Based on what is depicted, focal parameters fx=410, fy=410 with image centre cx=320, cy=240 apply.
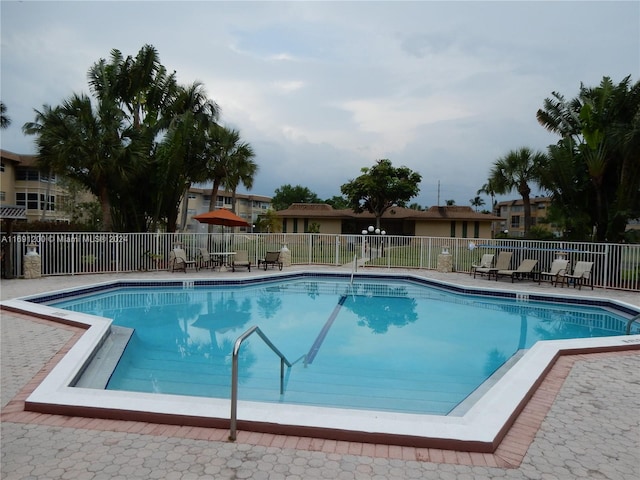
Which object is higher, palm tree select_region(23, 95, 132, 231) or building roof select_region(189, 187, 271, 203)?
building roof select_region(189, 187, 271, 203)

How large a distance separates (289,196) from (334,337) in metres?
62.5

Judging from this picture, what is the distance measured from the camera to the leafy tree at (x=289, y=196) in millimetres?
69875

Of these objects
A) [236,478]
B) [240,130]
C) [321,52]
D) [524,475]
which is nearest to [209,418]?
[236,478]

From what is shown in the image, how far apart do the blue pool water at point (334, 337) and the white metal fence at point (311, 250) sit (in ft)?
10.00

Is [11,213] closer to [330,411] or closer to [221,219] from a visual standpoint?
[221,219]

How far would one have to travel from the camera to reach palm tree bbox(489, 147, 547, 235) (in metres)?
25.2

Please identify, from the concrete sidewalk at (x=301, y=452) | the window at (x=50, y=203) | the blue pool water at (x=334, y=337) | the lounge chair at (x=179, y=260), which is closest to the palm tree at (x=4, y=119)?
the window at (x=50, y=203)

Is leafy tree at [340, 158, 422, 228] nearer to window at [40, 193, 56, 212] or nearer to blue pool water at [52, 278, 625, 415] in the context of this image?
blue pool water at [52, 278, 625, 415]

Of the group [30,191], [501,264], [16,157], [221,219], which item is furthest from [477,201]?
[221,219]

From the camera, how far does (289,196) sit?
70312 mm

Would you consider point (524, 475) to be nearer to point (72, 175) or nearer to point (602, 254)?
point (602, 254)

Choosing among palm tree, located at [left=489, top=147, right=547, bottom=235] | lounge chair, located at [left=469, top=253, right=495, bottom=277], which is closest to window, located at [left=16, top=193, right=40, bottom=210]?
lounge chair, located at [left=469, top=253, right=495, bottom=277]

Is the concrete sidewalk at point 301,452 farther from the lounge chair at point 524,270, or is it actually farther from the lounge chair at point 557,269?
the lounge chair at point 524,270

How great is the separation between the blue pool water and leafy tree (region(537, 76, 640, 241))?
6919mm
